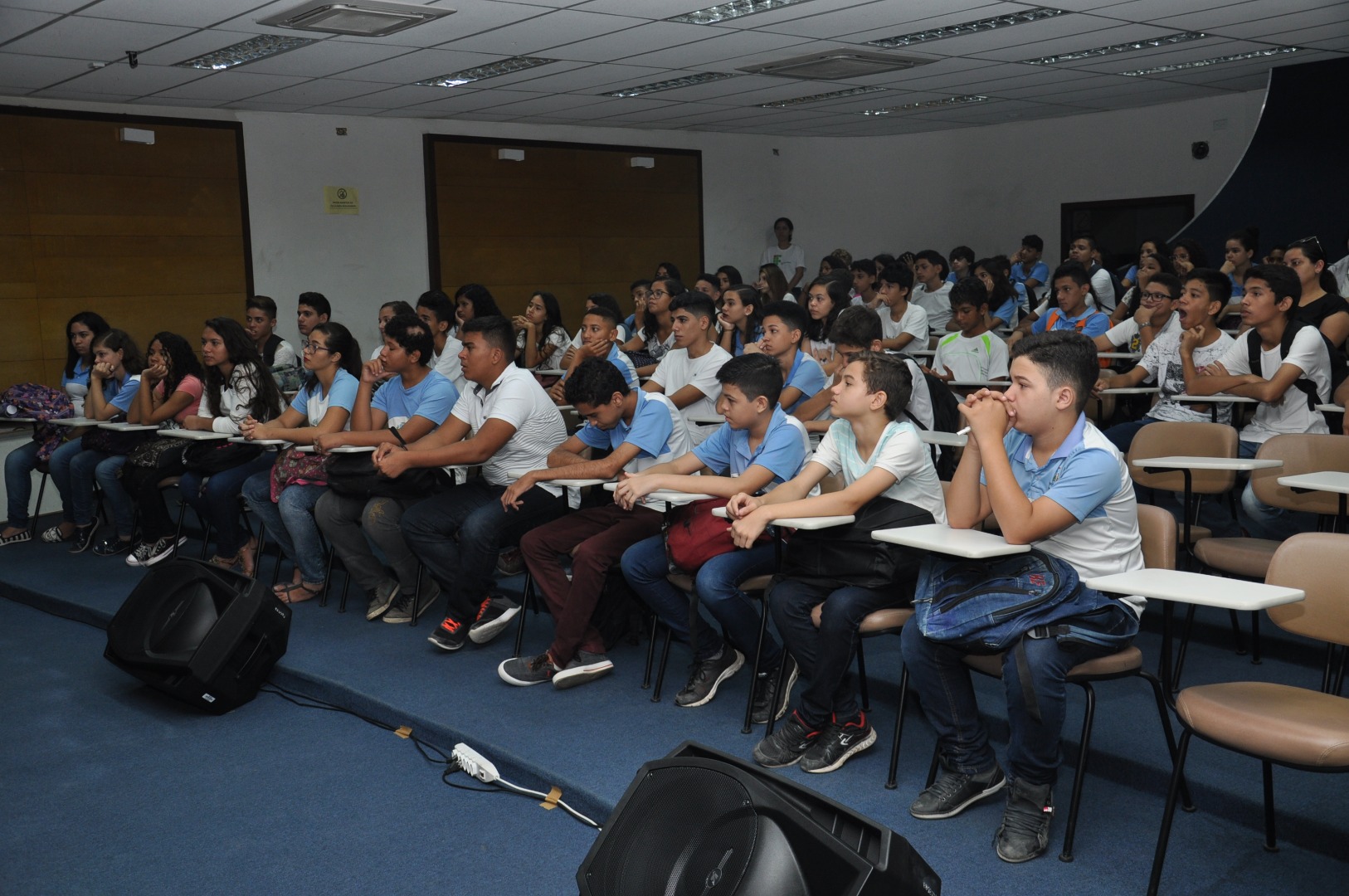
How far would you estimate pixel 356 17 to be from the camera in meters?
5.73

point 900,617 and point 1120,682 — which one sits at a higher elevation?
point 900,617

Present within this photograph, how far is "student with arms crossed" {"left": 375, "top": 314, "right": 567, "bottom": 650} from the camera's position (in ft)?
13.4

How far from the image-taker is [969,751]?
2.72 metres

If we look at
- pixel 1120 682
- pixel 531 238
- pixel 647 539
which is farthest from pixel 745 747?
pixel 531 238

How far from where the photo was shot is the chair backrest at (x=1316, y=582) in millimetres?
2436

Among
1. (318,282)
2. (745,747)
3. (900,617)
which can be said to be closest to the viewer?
(900,617)

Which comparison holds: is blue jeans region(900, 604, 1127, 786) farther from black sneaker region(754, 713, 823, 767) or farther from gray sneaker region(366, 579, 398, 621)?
gray sneaker region(366, 579, 398, 621)

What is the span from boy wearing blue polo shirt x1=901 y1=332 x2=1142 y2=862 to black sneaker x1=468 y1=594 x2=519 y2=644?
1885 mm

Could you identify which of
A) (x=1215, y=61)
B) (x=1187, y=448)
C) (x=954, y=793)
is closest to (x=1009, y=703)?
(x=954, y=793)

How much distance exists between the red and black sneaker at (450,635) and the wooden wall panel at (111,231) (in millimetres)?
5578

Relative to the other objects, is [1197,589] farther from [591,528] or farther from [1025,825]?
[591,528]

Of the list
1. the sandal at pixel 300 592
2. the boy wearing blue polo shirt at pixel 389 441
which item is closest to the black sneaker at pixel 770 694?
the boy wearing blue polo shirt at pixel 389 441

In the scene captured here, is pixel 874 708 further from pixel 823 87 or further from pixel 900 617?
pixel 823 87

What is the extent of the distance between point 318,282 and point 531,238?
216 centimetres
